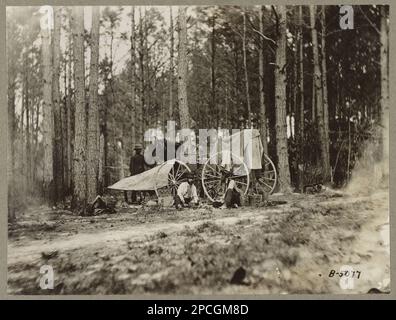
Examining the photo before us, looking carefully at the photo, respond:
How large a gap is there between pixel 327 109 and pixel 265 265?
8.59 feet

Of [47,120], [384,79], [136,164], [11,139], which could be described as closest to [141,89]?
[136,164]

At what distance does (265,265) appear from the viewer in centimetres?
599

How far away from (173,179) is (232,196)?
0.96 m

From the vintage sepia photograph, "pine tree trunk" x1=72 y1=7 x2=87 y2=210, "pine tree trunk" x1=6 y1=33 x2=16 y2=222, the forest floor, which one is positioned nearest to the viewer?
the forest floor

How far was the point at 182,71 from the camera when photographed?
21.2 feet

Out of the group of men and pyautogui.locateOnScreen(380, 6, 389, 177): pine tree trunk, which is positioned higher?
pyautogui.locateOnScreen(380, 6, 389, 177): pine tree trunk

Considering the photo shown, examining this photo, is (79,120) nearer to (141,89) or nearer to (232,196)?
(141,89)

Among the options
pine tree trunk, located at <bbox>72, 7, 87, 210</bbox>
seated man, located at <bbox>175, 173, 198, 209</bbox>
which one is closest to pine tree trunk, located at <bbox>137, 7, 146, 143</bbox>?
pine tree trunk, located at <bbox>72, 7, 87, 210</bbox>

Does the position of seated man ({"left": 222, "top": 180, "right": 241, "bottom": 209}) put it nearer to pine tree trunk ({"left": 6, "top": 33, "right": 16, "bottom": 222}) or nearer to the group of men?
the group of men

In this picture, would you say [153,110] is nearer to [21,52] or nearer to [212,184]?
[212,184]

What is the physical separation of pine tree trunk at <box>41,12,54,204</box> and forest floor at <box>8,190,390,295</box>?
0.40 metres

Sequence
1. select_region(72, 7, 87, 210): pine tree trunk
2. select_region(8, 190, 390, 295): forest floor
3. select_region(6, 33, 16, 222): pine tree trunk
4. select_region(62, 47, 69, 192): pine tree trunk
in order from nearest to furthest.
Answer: select_region(8, 190, 390, 295): forest floor
select_region(6, 33, 16, 222): pine tree trunk
select_region(72, 7, 87, 210): pine tree trunk
select_region(62, 47, 69, 192): pine tree trunk

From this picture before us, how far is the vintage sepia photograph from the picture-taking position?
6.12m

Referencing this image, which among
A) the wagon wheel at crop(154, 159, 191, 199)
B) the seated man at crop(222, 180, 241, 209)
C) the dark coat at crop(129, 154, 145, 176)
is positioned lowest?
the seated man at crop(222, 180, 241, 209)
